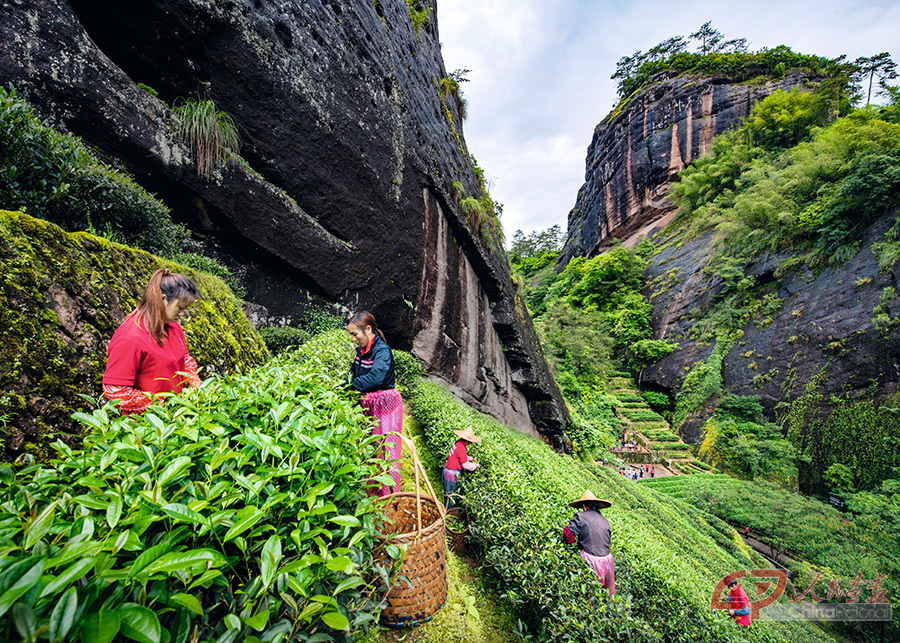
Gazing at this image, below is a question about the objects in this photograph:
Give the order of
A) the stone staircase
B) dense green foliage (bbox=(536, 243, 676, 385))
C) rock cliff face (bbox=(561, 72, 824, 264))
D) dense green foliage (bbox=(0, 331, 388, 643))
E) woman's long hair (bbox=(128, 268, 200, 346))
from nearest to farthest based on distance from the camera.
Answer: dense green foliage (bbox=(0, 331, 388, 643)) < woman's long hair (bbox=(128, 268, 200, 346)) < the stone staircase < dense green foliage (bbox=(536, 243, 676, 385)) < rock cliff face (bbox=(561, 72, 824, 264))

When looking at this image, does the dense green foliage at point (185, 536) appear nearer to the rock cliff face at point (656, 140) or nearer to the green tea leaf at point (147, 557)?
the green tea leaf at point (147, 557)

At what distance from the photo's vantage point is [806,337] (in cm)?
1992

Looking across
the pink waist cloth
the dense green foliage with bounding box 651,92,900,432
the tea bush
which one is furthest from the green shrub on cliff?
the dense green foliage with bounding box 651,92,900,432

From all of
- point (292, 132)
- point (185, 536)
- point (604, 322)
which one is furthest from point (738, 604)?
point (604, 322)

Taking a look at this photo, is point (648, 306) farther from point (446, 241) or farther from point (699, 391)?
point (446, 241)

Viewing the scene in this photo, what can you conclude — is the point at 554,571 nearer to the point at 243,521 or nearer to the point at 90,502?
the point at 243,521

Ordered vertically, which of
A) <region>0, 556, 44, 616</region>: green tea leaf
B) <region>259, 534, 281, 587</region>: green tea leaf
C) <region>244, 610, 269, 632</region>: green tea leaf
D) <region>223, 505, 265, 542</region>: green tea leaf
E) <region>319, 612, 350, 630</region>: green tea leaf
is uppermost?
<region>0, 556, 44, 616</region>: green tea leaf

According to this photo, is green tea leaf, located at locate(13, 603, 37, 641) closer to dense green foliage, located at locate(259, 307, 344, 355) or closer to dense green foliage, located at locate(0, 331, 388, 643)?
dense green foliage, located at locate(0, 331, 388, 643)

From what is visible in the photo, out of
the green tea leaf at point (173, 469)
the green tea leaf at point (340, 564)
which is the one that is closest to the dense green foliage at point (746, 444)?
the green tea leaf at point (340, 564)

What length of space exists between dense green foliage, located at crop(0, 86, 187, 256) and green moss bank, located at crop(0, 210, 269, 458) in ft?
2.98

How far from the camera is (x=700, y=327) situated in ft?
85.0

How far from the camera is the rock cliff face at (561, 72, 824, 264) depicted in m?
34.1

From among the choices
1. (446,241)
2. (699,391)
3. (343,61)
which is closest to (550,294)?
(699,391)

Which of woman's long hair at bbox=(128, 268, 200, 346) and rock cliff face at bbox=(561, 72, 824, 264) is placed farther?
rock cliff face at bbox=(561, 72, 824, 264)
